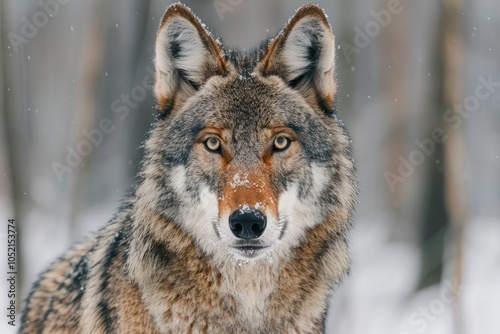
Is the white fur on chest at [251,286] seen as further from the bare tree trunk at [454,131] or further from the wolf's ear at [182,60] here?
the bare tree trunk at [454,131]

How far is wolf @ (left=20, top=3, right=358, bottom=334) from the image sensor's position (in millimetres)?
3725

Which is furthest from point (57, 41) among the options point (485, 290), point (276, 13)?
point (485, 290)

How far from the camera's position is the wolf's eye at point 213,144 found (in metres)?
3.83

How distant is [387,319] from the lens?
10.1 m

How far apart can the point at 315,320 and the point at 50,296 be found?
1.83 meters

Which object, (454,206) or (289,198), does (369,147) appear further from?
(289,198)

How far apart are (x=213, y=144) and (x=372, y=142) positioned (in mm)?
16226

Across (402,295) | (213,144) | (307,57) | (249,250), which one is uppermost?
(307,57)

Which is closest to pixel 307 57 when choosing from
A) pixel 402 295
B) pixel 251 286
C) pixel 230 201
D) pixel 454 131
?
pixel 230 201

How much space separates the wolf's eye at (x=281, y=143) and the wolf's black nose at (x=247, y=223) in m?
0.50

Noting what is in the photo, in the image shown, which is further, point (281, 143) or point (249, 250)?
point (281, 143)

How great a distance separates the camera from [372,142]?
19.6m

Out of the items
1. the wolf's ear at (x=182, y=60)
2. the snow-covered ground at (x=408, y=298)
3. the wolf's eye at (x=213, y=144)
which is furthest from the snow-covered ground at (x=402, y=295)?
the wolf's eye at (x=213, y=144)

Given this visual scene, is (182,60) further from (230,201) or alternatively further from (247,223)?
(247,223)
